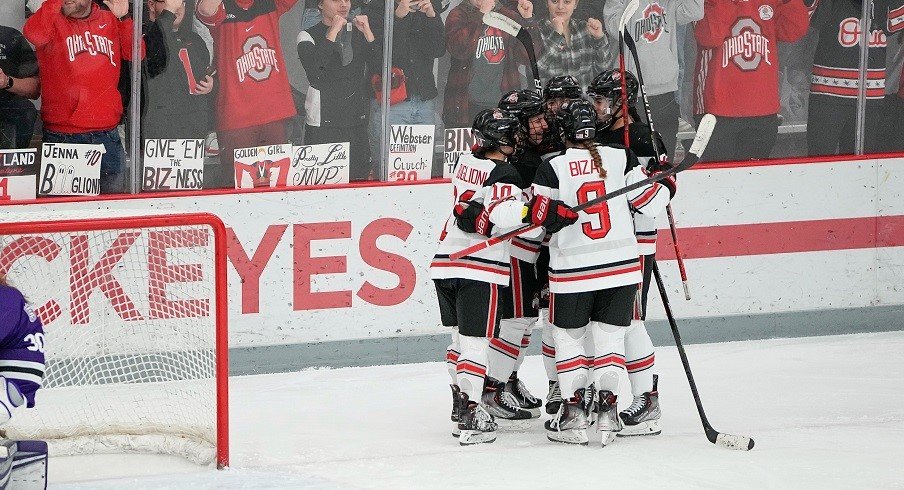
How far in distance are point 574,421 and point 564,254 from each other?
0.57 meters

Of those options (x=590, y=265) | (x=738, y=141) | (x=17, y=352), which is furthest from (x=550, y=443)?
(x=738, y=141)

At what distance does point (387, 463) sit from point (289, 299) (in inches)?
60.9

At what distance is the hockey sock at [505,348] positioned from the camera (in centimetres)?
493

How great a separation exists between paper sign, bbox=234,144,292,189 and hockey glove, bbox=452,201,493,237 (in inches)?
61.4

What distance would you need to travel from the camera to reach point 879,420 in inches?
200

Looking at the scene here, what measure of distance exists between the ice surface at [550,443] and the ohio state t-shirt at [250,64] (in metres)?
1.13

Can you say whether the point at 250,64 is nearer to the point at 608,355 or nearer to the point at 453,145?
the point at 453,145

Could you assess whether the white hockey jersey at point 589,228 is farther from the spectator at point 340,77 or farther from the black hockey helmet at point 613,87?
the spectator at point 340,77

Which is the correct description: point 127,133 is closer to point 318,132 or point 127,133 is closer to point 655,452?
point 318,132

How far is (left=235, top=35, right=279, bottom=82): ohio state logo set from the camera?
589 centimetres

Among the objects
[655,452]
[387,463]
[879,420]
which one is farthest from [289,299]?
[879,420]

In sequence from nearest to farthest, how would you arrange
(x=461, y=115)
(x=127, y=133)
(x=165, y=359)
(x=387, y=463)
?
(x=387, y=463), (x=165, y=359), (x=127, y=133), (x=461, y=115)

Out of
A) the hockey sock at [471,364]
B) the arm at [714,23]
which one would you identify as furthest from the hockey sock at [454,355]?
the arm at [714,23]

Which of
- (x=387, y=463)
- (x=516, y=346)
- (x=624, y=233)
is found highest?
(x=624, y=233)
